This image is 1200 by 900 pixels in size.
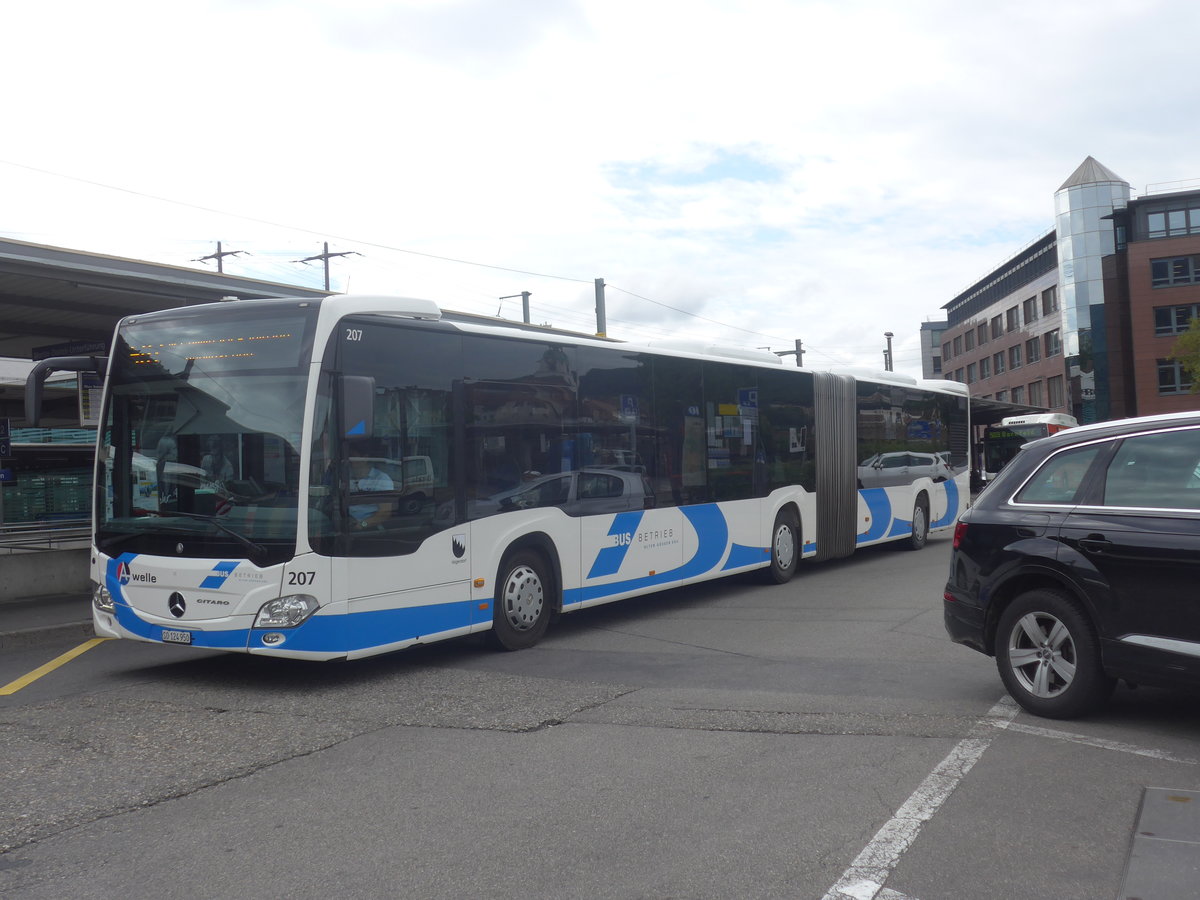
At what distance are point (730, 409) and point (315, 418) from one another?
6430 mm

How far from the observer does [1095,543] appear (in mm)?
6148

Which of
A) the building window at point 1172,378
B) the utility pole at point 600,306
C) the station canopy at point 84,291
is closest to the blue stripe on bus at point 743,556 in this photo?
the station canopy at point 84,291

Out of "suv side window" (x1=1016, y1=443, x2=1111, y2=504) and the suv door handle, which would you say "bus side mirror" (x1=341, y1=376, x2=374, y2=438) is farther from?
the suv door handle

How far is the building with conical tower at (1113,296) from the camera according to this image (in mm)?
67250

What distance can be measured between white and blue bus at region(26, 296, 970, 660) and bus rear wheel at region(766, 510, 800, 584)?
294cm

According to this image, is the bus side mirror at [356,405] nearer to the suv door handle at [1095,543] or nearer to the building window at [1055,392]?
the suv door handle at [1095,543]

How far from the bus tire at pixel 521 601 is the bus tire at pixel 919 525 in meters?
10.2

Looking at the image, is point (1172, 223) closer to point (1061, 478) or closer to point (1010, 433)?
point (1010, 433)

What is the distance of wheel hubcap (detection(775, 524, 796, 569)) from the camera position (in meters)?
14.1

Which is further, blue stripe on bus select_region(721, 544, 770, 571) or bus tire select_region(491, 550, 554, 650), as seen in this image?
blue stripe on bus select_region(721, 544, 770, 571)

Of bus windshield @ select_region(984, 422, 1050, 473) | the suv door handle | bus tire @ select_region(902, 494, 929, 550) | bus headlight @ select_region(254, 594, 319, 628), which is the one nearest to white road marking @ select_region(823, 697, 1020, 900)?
the suv door handle

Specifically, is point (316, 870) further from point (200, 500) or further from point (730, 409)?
point (730, 409)

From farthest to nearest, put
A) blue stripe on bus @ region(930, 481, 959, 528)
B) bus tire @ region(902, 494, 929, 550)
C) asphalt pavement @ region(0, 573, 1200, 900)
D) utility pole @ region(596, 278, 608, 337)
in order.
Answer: utility pole @ region(596, 278, 608, 337)
blue stripe on bus @ region(930, 481, 959, 528)
bus tire @ region(902, 494, 929, 550)
asphalt pavement @ region(0, 573, 1200, 900)

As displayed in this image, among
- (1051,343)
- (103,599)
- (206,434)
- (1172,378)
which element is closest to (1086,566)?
(206,434)
